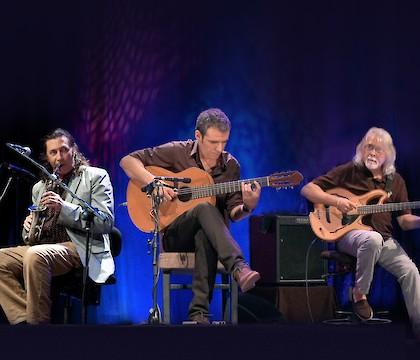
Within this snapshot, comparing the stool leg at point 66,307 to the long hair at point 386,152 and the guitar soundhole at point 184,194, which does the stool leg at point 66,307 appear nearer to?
the guitar soundhole at point 184,194

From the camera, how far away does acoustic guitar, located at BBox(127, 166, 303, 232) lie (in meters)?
4.23

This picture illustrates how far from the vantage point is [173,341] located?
250cm

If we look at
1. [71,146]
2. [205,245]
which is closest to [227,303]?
[205,245]

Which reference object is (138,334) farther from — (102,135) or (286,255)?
(102,135)

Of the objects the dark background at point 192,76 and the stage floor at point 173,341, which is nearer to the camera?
the stage floor at point 173,341

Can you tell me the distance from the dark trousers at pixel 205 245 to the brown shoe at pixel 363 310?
3.17 feet

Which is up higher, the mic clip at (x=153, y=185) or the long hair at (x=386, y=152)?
the long hair at (x=386, y=152)

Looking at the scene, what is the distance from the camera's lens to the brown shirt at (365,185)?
4.66 metres

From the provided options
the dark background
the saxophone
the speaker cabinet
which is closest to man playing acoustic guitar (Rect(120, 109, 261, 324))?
the saxophone

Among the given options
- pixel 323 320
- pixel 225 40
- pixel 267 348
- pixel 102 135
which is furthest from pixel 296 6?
pixel 267 348

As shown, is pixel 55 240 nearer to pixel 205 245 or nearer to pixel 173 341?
pixel 205 245

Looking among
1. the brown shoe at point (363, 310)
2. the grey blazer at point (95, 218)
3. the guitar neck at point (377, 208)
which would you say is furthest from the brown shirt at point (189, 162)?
the brown shoe at point (363, 310)

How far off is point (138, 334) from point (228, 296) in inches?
70.7

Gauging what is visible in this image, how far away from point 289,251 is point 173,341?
103 inches
